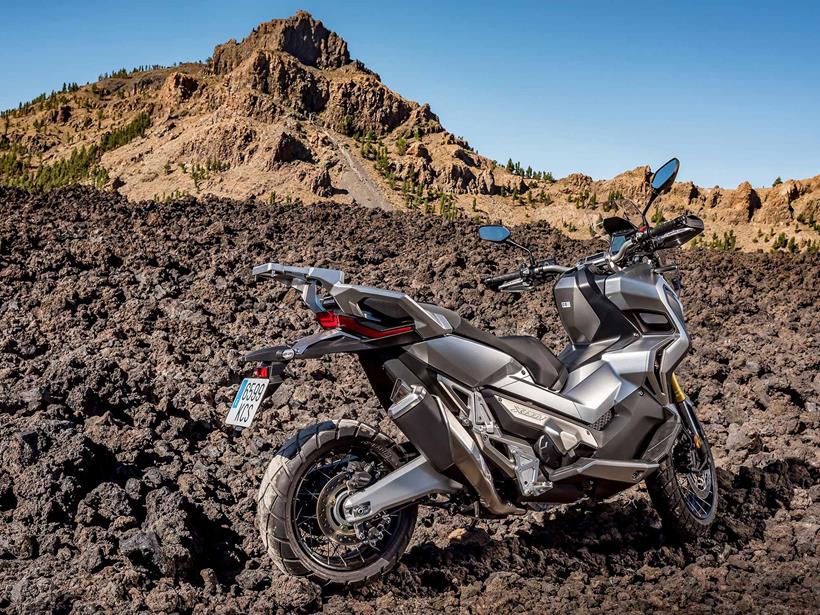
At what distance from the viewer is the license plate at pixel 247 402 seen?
325 cm

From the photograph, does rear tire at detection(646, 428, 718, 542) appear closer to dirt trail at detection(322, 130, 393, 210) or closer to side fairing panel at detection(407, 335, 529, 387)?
side fairing panel at detection(407, 335, 529, 387)

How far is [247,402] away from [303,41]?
145 feet

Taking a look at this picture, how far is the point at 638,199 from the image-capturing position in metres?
28.9

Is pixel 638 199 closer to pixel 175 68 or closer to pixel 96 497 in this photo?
pixel 96 497

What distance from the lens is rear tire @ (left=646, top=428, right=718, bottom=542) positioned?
4.16 meters

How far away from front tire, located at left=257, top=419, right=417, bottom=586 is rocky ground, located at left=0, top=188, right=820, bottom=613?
0.46 ft

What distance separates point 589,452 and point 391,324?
1275 millimetres

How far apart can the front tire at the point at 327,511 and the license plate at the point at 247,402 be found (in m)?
0.29

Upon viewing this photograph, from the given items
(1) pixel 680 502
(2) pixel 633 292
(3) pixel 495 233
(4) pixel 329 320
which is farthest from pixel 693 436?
(4) pixel 329 320

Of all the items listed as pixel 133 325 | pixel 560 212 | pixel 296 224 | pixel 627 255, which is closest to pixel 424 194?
pixel 560 212

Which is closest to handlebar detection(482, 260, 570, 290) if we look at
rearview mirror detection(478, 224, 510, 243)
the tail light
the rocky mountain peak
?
rearview mirror detection(478, 224, 510, 243)

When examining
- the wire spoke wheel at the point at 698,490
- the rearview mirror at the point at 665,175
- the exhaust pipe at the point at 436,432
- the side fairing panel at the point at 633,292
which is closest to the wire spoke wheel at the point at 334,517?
the exhaust pipe at the point at 436,432

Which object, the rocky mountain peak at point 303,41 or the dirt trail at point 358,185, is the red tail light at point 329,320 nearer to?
the dirt trail at point 358,185

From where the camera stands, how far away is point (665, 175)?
411 centimetres
